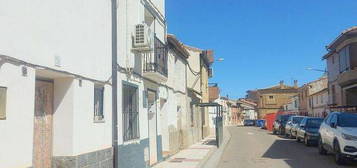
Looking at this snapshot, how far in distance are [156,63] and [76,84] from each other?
5244 mm

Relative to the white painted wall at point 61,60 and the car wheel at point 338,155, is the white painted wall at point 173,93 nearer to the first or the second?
the car wheel at point 338,155

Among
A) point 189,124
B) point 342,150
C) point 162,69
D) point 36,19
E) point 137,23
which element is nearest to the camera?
point 36,19

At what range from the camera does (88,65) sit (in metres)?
8.23

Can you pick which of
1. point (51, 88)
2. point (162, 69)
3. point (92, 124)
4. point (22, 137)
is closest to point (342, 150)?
point (162, 69)

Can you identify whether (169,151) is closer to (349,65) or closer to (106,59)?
(106,59)

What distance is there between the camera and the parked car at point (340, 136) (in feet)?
42.5

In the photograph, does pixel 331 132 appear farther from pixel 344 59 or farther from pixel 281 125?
pixel 281 125

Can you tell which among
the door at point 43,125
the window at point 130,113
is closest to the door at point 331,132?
the window at point 130,113

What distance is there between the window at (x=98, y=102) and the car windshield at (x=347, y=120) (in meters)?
8.81

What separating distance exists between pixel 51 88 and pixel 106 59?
76.2 inches

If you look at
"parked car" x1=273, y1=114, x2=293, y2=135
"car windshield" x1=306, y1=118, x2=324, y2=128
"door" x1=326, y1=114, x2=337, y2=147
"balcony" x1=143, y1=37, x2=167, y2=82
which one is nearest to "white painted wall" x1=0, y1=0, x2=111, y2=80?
"balcony" x1=143, y1=37, x2=167, y2=82

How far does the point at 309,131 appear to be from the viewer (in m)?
22.2

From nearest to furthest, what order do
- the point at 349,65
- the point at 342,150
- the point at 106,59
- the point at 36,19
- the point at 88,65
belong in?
the point at 36,19 → the point at 88,65 → the point at 106,59 → the point at 342,150 → the point at 349,65

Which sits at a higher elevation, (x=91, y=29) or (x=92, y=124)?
(x=91, y=29)
